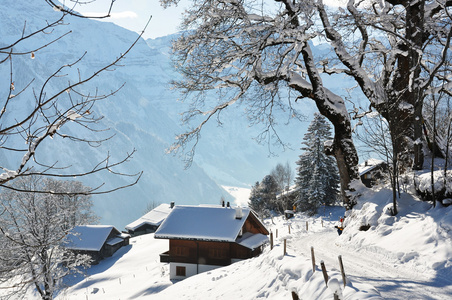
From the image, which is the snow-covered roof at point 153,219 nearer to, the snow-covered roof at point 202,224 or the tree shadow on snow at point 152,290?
the snow-covered roof at point 202,224

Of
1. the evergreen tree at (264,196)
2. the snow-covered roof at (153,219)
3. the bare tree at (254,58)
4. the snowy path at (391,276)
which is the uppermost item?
the bare tree at (254,58)

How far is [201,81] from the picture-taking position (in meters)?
11.8

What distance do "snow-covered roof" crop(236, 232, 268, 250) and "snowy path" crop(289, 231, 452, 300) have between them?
16146 mm

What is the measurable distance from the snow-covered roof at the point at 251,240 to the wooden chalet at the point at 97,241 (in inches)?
947

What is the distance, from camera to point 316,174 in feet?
147

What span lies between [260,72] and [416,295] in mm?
8196

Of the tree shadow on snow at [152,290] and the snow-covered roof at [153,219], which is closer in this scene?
the tree shadow on snow at [152,290]

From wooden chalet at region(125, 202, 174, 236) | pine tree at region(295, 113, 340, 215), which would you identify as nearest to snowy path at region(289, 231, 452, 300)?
pine tree at region(295, 113, 340, 215)

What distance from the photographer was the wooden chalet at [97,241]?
45.1 meters

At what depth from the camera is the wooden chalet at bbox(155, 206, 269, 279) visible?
29.0 meters

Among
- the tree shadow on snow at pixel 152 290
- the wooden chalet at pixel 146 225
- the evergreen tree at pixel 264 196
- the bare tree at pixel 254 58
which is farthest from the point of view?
the wooden chalet at pixel 146 225

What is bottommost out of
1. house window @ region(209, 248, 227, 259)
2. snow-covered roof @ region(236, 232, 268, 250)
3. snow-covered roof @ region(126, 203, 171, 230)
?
house window @ region(209, 248, 227, 259)

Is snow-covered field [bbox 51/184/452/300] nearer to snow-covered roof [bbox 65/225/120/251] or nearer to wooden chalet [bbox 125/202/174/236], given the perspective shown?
snow-covered roof [bbox 65/225/120/251]

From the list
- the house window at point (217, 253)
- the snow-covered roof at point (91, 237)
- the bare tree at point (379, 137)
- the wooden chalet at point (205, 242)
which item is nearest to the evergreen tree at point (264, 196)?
the snow-covered roof at point (91, 237)
